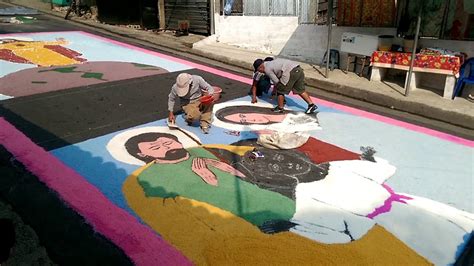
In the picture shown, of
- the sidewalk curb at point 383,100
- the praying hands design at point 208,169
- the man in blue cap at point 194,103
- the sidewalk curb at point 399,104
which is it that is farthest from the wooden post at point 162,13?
the praying hands design at point 208,169

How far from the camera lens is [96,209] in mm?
4109

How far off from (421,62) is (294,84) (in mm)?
3490

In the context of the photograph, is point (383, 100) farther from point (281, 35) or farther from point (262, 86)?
point (281, 35)

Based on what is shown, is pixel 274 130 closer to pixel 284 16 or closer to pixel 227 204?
pixel 227 204

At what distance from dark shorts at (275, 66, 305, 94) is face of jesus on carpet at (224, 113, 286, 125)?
0.54m

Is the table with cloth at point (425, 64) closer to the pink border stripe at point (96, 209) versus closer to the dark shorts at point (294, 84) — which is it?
the dark shorts at point (294, 84)

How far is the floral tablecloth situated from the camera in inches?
325

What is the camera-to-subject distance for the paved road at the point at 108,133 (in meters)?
4.00

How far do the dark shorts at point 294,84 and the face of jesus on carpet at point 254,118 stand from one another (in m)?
0.54

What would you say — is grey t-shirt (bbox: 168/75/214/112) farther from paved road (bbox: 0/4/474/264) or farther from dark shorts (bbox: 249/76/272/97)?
dark shorts (bbox: 249/76/272/97)

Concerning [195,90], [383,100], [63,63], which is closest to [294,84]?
[195,90]

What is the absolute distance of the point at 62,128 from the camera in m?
6.30

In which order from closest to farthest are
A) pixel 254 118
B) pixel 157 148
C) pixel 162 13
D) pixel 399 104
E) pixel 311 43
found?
pixel 157 148, pixel 254 118, pixel 399 104, pixel 311 43, pixel 162 13

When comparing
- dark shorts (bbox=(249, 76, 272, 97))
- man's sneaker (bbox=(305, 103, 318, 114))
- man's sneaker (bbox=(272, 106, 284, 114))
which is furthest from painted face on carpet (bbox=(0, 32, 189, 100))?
man's sneaker (bbox=(305, 103, 318, 114))
